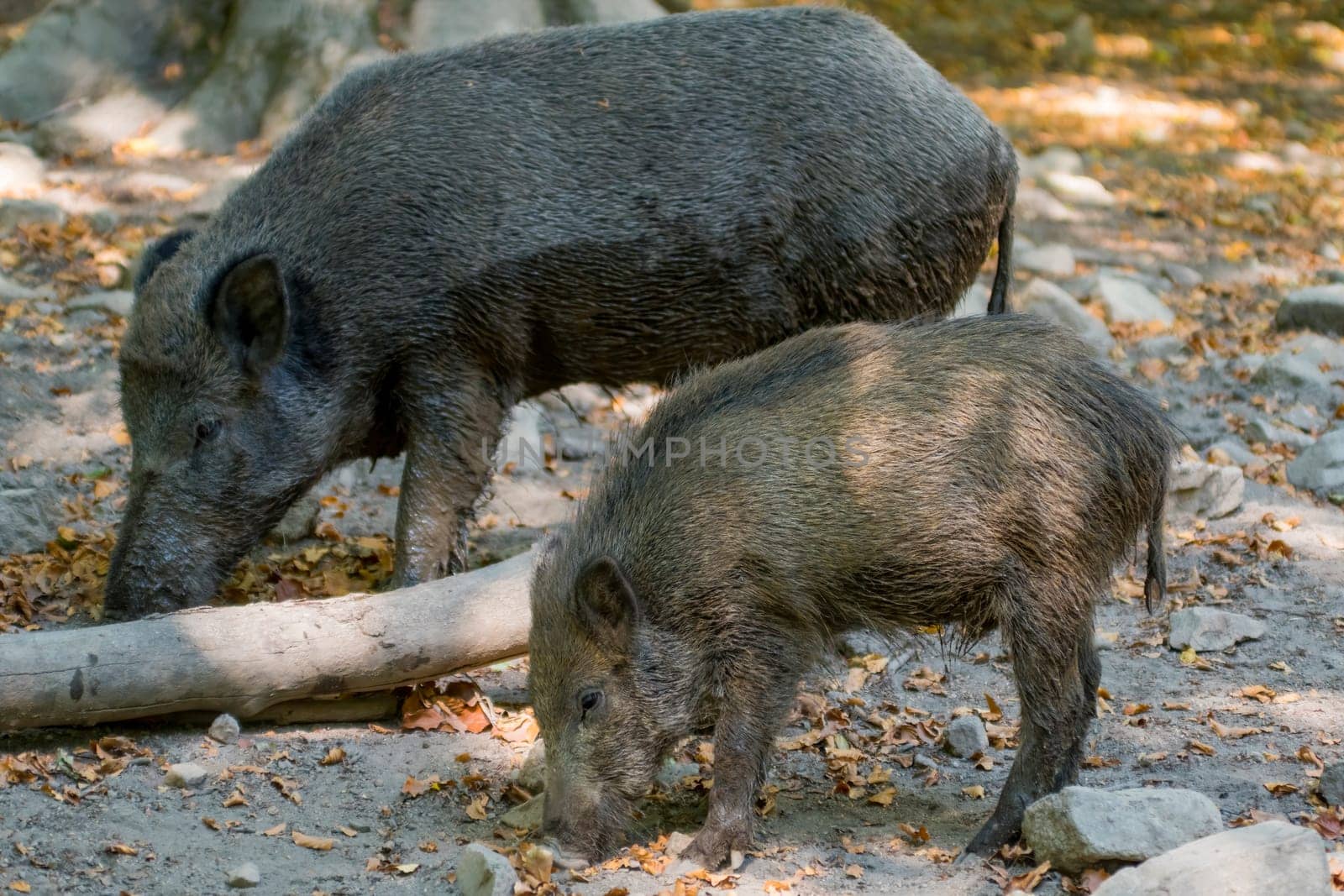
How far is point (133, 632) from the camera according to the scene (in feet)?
16.5

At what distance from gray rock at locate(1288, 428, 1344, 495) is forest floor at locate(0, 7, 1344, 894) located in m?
0.12

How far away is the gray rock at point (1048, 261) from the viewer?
1060 cm

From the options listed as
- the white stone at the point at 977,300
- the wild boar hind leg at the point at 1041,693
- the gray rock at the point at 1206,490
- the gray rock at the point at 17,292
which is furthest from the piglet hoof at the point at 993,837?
the gray rock at the point at 17,292

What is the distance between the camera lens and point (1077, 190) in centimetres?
1240

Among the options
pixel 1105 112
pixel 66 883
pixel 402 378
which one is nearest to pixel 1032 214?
pixel 1105 112

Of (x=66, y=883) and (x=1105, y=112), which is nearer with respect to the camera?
(x=66, y=883)

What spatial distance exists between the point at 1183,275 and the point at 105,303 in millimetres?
7208

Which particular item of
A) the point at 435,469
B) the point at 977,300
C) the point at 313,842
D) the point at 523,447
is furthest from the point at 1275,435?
the point at 313,842

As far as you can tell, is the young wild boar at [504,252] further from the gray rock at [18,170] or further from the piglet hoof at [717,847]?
the gray rock at [18,170]

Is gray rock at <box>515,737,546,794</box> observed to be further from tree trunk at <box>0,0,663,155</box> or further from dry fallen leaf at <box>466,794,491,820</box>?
tree trunk at <box>0,0,663,155</box>

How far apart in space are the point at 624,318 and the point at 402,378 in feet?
3.12

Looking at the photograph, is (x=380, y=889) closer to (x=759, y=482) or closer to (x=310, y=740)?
(x=310, y=740)

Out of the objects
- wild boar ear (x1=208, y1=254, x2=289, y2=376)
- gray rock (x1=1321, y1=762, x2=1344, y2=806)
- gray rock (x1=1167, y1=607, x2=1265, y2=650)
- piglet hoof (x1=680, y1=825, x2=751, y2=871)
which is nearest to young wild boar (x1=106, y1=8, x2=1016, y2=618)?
wild boar ear (x1=208, y1=254, x2=289, y2=376)

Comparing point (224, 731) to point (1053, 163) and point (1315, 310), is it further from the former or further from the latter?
point (1053, 163)
